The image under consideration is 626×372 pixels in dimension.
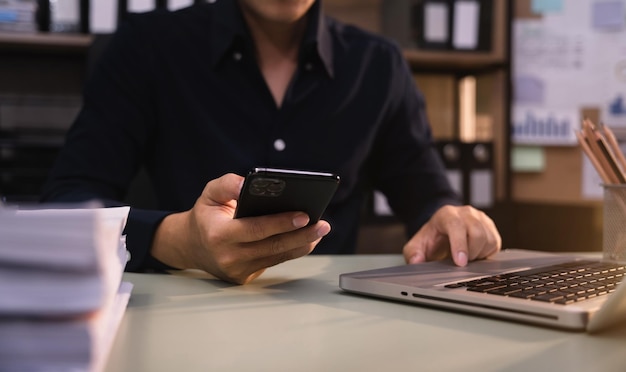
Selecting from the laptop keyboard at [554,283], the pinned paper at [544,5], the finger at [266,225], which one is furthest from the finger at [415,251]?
the pinned paper at [544,5]

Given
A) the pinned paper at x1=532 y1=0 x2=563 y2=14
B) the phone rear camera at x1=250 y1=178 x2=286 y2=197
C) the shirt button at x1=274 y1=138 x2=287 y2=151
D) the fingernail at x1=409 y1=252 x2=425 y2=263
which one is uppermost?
the pinned paper at x1=532 y1=0 x2=563 y2=14

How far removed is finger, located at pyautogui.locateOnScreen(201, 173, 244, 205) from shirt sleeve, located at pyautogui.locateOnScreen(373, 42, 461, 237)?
63 cm

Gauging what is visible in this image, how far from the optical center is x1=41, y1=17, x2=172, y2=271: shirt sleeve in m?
1.02

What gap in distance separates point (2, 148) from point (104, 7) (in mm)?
449

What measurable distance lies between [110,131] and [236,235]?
58cm

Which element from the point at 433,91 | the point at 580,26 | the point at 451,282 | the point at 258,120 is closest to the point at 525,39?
the point at 580,26

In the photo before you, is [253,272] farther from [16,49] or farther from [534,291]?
[16,49]

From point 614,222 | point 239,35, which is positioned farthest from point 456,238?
point 239,35

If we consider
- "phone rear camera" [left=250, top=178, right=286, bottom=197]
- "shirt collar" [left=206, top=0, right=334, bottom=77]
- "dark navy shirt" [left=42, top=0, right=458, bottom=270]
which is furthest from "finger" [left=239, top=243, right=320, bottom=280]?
"shirt collar" [left=206, top=0, right=334, bottom=77]

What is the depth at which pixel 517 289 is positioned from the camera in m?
A: 0.54

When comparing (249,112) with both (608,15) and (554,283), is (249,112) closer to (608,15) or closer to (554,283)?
(554,283)

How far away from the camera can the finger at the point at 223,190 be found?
23.4 inches

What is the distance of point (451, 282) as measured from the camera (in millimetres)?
584

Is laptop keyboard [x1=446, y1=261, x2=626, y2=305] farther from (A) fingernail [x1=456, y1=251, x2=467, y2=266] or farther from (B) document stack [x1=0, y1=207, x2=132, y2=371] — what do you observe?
(B) document stack [x1=0, y1=207, x2=132, y2=371]
